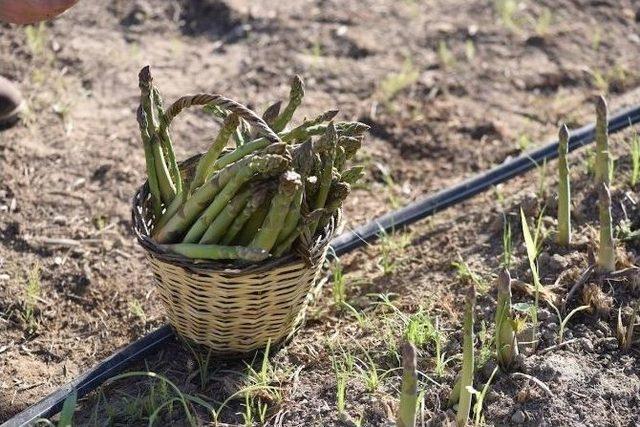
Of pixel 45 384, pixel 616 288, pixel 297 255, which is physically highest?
pixel 297 255

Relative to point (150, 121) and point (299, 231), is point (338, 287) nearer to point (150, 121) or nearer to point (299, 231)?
point (299, 231)

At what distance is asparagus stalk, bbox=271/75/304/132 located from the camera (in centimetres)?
280

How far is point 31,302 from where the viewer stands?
123 inches

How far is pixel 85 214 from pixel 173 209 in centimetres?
102

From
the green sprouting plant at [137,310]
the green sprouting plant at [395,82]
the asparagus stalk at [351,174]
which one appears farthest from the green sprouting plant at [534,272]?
the green sprouting plant at [395,82]

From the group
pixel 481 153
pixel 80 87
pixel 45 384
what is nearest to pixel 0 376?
pixel 45 384

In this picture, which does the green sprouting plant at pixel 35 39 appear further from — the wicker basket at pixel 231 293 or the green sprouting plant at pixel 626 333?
the green sprouting plant at pixel 626 333

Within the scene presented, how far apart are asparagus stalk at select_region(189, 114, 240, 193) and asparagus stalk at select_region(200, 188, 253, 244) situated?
0.54 ft

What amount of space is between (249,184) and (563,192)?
1.00 meters

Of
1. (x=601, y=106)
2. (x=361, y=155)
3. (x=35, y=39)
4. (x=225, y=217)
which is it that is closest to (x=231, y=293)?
(x=225, y=217)

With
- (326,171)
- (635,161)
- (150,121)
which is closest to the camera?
(326,171)

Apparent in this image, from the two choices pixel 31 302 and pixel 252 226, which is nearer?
pixel 252 226

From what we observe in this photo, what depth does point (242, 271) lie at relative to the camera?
2.48 meters

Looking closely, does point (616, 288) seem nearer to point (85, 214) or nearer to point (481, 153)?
point (481, 153)
